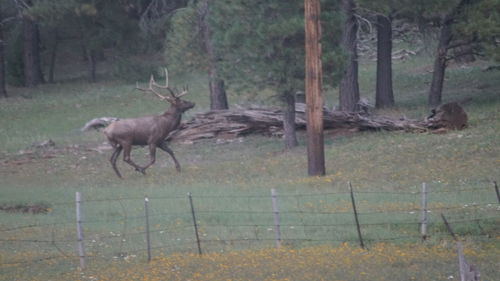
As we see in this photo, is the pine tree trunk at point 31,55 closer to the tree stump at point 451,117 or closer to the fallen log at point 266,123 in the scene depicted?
the fallen log at point 266,123

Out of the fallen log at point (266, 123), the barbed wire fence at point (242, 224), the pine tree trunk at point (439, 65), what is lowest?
the fallen log at point (266, 123)

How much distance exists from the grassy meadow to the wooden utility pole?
54 cm

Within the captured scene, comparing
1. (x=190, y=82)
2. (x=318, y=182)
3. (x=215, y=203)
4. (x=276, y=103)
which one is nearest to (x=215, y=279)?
(x=215, y=203)

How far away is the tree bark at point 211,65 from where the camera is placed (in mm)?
30734

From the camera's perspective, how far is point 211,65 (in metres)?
31.4

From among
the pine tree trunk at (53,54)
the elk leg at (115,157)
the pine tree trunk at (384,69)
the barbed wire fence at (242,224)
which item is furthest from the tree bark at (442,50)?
the pine tree trunk at (53,54)

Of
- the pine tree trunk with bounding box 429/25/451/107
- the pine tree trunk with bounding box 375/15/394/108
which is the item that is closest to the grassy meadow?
the pine tree trunk with bounding box 375/15/394/108

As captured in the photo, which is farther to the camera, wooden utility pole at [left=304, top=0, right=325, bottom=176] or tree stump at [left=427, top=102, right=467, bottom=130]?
tree stump at [left=427, top=102, right=467, bottom=130]

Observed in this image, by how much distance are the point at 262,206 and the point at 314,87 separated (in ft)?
14.6

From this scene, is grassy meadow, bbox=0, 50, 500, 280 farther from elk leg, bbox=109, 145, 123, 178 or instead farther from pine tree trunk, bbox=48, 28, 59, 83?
pine tree trunk, bbox=48, 28, 59, 83

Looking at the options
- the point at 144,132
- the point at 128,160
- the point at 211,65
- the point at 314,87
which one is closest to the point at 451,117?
the point at 314,87

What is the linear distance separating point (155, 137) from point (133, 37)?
29.1m

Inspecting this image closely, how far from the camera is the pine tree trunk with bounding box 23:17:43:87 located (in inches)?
2005

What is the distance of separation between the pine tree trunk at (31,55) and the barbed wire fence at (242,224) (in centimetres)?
3502
